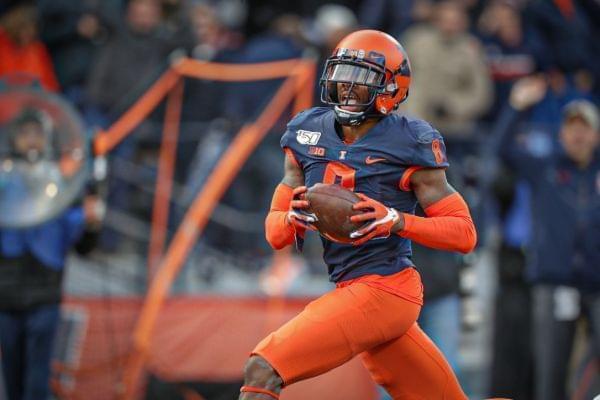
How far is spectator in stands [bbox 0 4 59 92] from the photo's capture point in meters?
9.25

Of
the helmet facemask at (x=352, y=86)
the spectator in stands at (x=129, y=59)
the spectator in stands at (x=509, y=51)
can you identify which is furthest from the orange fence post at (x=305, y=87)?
the helmet facemask at (x=352, y=86)

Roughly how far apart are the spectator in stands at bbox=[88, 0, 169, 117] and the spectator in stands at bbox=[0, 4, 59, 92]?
36 centimetres

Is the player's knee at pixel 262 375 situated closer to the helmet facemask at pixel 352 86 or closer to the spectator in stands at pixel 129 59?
the helmet facemask at pixel 352 86

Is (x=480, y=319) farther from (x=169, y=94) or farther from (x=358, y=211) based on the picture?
(x=358, y=211)

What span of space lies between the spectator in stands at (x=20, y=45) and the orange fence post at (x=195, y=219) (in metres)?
1.50

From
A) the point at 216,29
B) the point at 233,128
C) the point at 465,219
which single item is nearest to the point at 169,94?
the point at 233,128

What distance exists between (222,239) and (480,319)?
1.90m

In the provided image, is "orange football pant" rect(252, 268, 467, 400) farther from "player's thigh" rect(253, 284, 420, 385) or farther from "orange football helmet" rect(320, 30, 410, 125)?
"orange football helmet" rect(320, 30, 410, 125)

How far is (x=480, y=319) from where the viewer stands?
9219 mm

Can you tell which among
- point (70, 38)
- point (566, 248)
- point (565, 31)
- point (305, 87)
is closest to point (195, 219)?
point (305, 87)

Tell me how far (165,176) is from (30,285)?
1390 mm

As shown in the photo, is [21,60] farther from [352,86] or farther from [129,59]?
[352,86]

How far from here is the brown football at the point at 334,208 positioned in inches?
194

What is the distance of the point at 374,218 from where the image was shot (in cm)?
491
